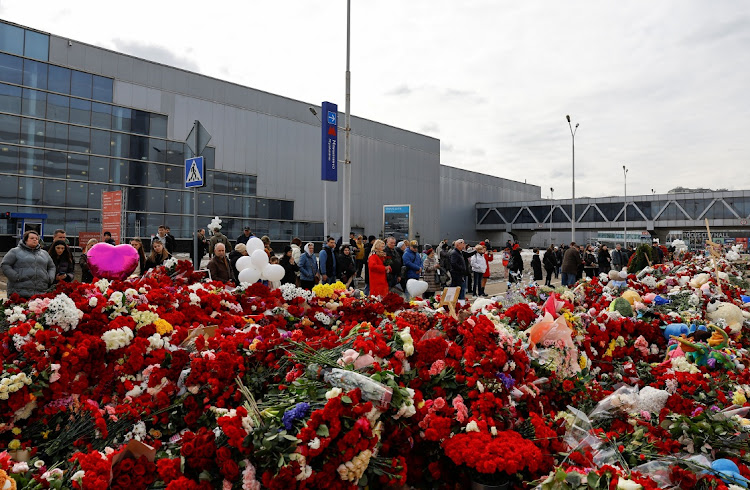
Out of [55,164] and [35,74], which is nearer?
[35,74]

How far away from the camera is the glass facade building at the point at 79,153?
80.1ft

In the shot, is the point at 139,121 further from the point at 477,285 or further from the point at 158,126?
the point at 477,285

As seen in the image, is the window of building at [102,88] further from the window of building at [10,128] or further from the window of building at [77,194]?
the window of building at [77,194]

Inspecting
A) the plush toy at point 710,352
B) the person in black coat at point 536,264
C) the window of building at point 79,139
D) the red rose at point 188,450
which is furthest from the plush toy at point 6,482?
the window of building at point 79,139

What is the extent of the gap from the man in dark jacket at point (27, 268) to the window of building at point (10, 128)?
22.3 meters

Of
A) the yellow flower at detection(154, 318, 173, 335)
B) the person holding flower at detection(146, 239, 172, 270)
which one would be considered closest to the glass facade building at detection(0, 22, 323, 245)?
the person holding flower at detection(146, 239, 172, 270)

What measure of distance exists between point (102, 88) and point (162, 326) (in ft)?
92.2

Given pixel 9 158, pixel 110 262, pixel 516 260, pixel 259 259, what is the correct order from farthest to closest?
pixel 9 158 < pixel 516 260 < pixel 259 259 < pixel 110 262

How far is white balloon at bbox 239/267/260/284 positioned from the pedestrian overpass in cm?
5446

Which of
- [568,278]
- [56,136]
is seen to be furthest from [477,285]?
[56,136]

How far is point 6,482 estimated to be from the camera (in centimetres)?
216

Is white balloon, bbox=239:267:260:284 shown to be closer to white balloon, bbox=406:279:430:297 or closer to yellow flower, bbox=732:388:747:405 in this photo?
white balloon, bbox=406:279:430:297

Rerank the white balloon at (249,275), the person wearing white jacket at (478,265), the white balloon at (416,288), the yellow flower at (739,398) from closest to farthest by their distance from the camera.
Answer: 1. the yellow flower at (739,398)
2. the white balloon at (416,288)
3. the white balloon at (249,275)
4. the person wearing white jacket at (478,265)

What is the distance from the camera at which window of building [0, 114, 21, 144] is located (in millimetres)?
24078
